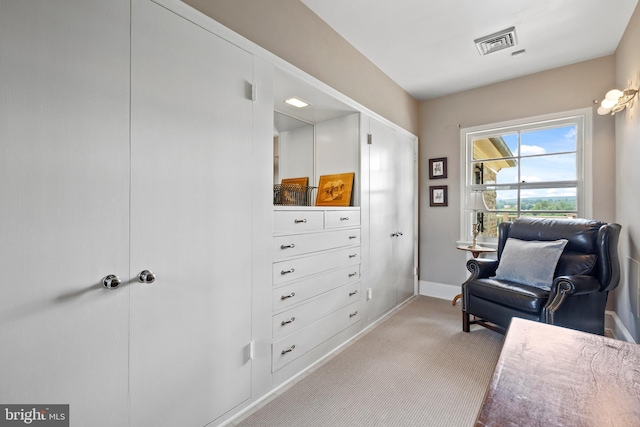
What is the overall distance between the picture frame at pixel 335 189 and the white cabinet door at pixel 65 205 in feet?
5.93

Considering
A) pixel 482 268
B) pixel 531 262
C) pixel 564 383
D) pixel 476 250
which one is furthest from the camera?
pixel 476 250

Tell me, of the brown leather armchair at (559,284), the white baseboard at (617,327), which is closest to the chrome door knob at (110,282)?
the brown leather armchair at (559,284)

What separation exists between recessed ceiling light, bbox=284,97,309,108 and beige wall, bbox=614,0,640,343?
8.12ft

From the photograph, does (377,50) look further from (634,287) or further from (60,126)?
(634,287)

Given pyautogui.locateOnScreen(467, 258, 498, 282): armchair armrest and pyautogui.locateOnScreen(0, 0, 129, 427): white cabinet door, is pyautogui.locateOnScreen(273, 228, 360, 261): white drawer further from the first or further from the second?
pyautogui.locateOnScreen(467, 258, 498, 282): armchair armrest

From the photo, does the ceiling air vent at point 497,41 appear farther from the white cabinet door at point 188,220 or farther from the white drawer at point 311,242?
the white cabinet door at point 188,220

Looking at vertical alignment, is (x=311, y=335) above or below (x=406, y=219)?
below

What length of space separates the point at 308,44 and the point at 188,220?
5.22 feet

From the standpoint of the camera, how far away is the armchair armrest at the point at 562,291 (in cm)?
207

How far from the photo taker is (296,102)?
2.46m

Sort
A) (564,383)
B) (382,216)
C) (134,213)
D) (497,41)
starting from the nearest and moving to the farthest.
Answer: (564,383) → (134,213) → (497,41) → (382,216)

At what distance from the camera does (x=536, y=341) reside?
1063 millimetres

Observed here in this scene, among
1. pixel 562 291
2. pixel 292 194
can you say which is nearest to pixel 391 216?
pixel 292 194

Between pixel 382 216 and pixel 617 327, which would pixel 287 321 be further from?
pixel 617 327
